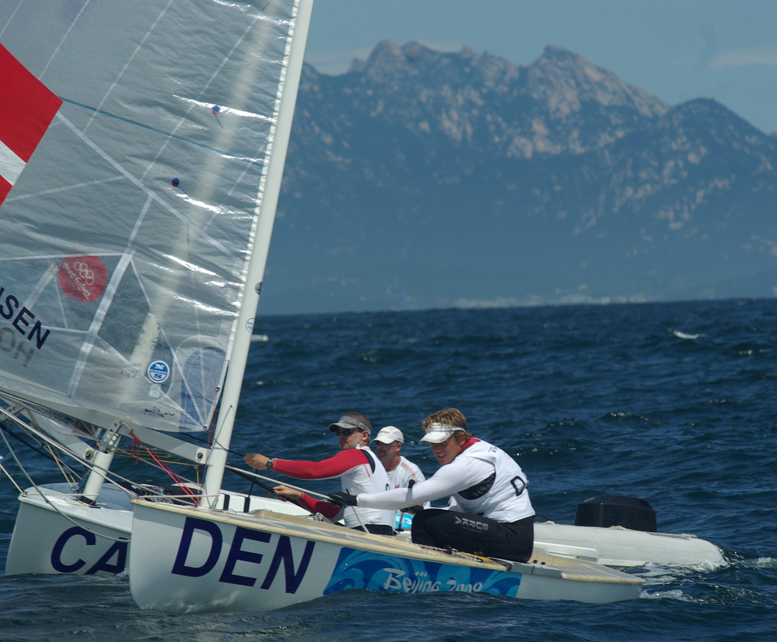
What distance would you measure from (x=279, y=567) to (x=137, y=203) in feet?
9.62

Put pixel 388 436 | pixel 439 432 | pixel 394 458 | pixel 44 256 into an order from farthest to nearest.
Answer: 1. pixel 394 458
2. pixel 388 436
3. pixel 439 432
4. pixel 44 256

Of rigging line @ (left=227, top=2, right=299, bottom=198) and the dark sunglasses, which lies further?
the dark sunglasses

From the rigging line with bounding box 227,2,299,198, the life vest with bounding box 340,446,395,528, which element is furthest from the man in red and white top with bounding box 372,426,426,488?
the rigging line with bounding box 227,2,299,198

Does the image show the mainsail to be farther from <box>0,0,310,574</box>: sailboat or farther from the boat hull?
the boat hull

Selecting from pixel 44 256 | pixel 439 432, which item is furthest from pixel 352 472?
pixel 44 256

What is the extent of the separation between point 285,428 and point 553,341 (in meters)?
22.1

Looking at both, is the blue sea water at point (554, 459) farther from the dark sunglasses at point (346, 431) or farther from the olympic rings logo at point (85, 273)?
the olympic rings logo at point (85, 273)

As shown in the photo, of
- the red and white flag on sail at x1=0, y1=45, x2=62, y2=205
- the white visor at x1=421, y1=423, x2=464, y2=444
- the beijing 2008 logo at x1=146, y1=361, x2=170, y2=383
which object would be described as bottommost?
the white visor at x1=421, y1=423, x2=464, y2=444

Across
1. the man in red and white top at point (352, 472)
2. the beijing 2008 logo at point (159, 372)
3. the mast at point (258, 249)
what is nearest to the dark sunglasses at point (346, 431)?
the man in red and white top at point (352, 472)

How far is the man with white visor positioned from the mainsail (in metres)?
1.68

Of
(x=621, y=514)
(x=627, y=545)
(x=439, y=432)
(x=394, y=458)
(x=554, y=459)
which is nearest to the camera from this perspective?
(x=439, y=432)

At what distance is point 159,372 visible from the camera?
6340 mm

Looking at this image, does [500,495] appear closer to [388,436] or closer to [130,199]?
[388,436]

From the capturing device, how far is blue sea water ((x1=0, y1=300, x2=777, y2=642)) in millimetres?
6102
